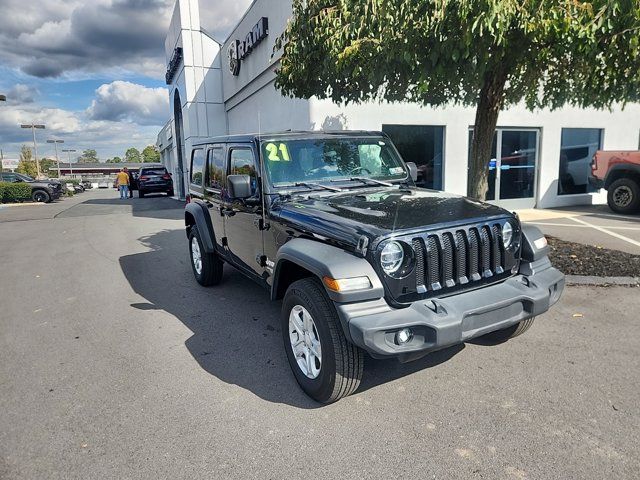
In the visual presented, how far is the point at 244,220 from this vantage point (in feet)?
14.7

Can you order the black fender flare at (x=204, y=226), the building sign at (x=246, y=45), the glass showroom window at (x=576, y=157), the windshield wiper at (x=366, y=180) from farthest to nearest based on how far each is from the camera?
the glass showroom window at (x=576, y=157) → the building sign at (x=246, y=45) → the black fender flare at (x=204, y=226) → the windshield wiper at (x=366, y=180)

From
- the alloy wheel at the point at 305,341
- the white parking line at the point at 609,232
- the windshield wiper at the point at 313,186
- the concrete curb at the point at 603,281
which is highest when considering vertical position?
the windshield wiper at the point at 313,186

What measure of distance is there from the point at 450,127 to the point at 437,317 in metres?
9.40

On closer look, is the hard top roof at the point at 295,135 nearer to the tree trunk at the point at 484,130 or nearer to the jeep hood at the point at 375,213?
the jeep hood at the point at 375,213

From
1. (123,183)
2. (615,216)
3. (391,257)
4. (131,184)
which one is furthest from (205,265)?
(131,184)

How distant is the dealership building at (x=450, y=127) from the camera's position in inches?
415

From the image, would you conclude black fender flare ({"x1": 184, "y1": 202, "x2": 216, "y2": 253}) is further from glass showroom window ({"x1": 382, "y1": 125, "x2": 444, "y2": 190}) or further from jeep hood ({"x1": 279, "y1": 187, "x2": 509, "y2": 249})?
glass showroom window ({"x1": 382, "y1": 125, "x2": 444, "y2": 190})

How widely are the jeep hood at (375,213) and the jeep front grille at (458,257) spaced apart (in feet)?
0.30

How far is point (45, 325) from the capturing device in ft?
15.9

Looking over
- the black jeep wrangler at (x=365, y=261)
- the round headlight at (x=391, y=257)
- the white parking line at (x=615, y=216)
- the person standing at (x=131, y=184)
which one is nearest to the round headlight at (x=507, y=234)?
the black jeep wrangler at (x=365, y=261)

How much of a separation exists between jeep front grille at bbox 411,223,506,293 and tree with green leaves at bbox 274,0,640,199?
2.05 m

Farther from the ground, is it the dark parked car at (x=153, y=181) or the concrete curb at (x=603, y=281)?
the dark parked car at (x=153, y=181)

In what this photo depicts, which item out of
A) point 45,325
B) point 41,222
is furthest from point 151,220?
point 45,325

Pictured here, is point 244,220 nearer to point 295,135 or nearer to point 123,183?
point 295,135
